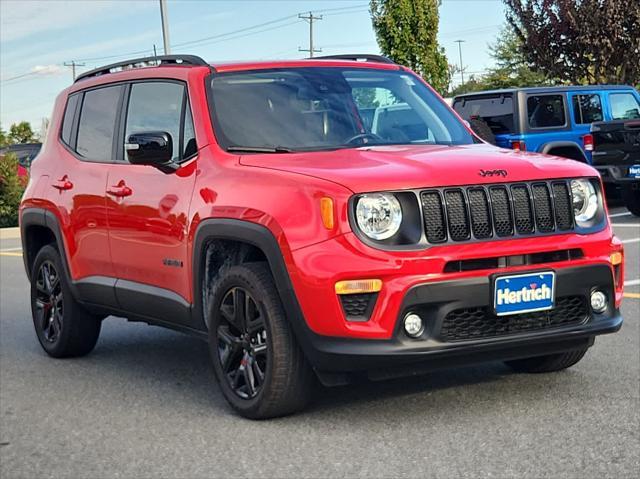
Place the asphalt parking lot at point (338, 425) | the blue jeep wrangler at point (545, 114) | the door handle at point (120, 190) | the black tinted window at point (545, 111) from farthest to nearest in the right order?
1. the black tinted window at point (545, 111)
2. the blue jeep wrangler at point (545, 114)
3. the door handle at point (120, 190)
4. the asphalt parking lot at point (338, 425)

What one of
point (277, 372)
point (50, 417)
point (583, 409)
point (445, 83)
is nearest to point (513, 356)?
point (583, 409)

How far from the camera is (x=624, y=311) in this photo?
8766 millimetres

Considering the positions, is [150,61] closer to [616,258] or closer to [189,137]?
[189,137]

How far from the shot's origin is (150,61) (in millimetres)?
7168

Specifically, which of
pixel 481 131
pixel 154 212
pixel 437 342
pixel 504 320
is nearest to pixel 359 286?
pixel 437 342

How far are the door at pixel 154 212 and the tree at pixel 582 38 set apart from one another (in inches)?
1015

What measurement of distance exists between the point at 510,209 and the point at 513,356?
2.30ft

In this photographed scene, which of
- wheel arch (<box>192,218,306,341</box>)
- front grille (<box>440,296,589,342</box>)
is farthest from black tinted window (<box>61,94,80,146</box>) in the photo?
front grille (<box>440,296,589,342</box>)

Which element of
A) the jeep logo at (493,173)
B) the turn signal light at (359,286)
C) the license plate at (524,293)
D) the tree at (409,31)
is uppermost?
the tree at (409,31)

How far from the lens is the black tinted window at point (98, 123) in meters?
7.32

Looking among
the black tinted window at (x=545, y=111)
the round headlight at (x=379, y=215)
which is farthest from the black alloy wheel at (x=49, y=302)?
the black tinted window at (x=545, y=111)

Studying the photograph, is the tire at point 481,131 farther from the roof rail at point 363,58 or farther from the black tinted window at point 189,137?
the black tinted window at point 189,137

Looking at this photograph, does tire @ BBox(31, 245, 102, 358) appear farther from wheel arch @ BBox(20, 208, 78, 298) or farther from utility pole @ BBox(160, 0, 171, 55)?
utility pole @ BBox(160, 0, 171, 55)

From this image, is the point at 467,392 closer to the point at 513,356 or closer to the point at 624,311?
the point at 513,356
